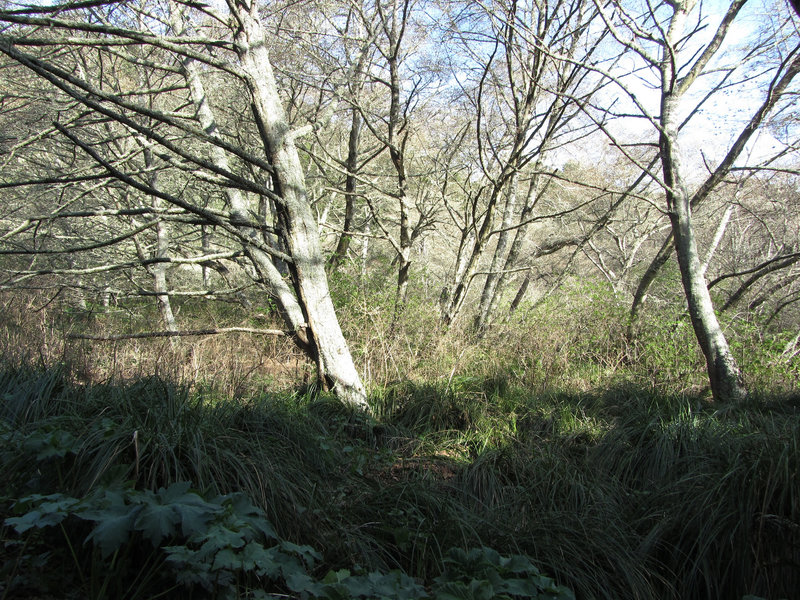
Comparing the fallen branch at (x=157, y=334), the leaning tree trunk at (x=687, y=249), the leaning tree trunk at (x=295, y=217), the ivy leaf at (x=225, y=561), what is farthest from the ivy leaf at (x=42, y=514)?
the leaning tree trunk at (x=687, y=249)

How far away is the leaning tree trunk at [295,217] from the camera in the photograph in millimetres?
4891

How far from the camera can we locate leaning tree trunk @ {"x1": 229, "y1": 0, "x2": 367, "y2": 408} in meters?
4.89

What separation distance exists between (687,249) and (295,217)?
3.99 m

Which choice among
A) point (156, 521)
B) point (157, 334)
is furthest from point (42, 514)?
point (157, 334)

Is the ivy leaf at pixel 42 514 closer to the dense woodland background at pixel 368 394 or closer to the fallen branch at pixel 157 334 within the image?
the dense woodland background at pixel 368 394

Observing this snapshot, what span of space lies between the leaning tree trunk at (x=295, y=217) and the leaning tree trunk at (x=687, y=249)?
3.51 meters

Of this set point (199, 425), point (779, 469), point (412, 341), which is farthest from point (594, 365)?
point (199, 425)

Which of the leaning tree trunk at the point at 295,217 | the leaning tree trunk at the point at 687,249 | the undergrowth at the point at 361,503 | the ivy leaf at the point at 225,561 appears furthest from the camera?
the leaning tree trunk at the point at 687,249

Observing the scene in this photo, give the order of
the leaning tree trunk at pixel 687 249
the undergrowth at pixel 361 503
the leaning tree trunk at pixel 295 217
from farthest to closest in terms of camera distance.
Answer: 1. the leaning tree trunk at pixel 687 249
2. the leaning tree trunk at pixel 295 217
3. the undergrowth at pixel 361 503

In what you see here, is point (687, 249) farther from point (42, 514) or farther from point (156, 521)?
point (42, 514)

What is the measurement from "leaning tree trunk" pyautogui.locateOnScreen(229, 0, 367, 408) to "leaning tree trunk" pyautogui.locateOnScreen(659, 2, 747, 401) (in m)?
3.51

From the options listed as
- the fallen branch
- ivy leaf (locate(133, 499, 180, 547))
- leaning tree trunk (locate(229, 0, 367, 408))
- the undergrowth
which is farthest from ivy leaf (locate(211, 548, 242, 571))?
leaning tree trunk (locate(229, 0, 367, 408))

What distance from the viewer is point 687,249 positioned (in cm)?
531

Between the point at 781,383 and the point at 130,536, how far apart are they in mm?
6458
